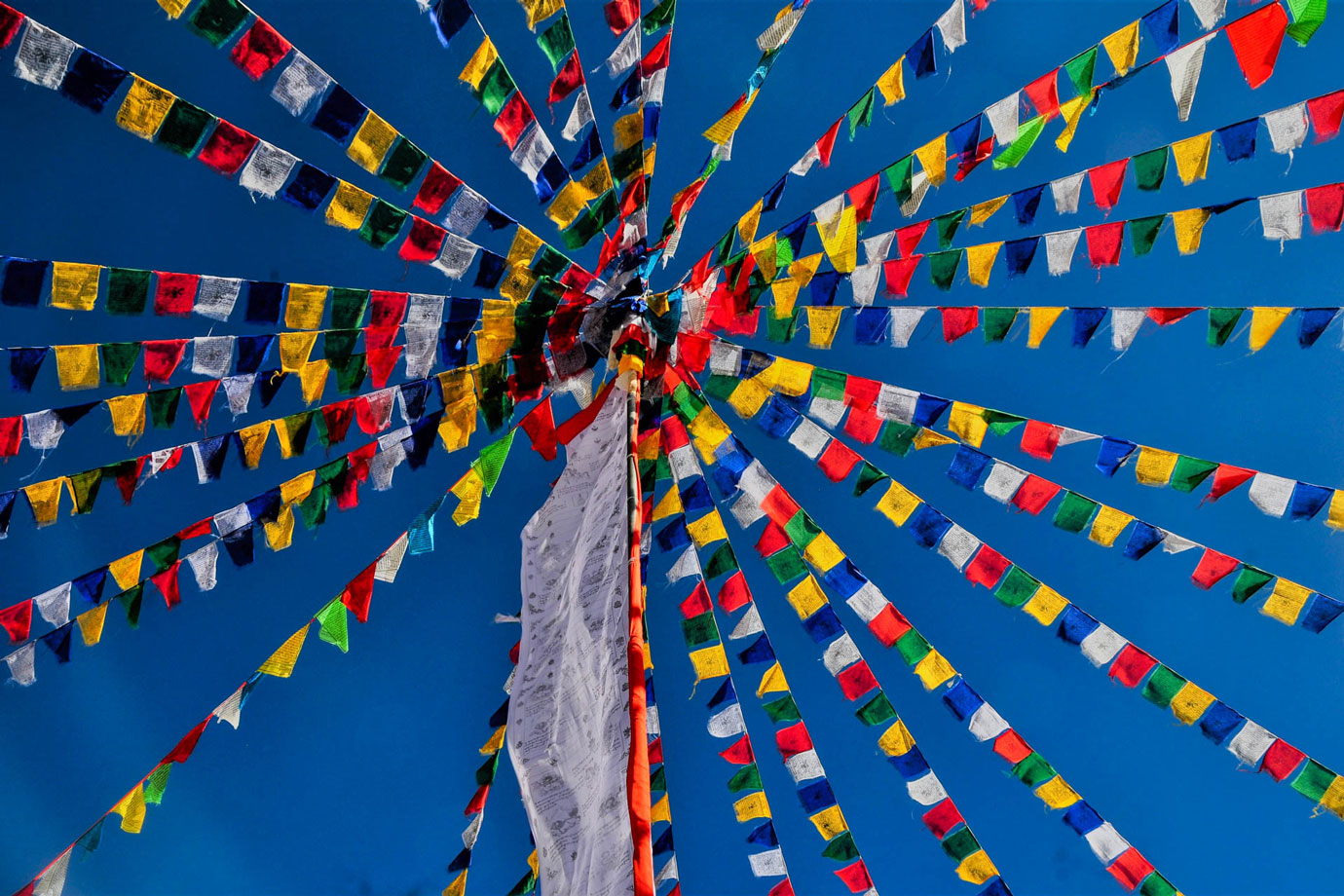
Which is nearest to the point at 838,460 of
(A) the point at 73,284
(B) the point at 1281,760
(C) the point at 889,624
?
(C) the point at 889,624

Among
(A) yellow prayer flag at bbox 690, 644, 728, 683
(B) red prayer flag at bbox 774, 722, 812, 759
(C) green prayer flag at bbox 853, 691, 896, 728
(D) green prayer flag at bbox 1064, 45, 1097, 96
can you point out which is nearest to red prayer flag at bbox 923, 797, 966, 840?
(C) green prayer flag at bbox 853, 691, 896, 728

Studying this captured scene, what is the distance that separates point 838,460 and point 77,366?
11.4 feet

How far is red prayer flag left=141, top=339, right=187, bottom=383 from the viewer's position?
4.13 metres

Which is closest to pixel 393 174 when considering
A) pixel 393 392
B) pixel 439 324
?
pixel 439 324

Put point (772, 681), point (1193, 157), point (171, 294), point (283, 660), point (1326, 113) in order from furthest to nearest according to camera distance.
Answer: point (772, 681), point (283, 660), point (1193, 157), point (171, 294), point (1326, 113)

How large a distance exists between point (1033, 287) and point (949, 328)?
238 centimetres

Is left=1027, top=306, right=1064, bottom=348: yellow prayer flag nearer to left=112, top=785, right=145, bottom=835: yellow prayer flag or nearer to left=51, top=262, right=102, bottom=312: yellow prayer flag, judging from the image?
left=51, top=262, right=102, bottom=312: yellow prayer flag

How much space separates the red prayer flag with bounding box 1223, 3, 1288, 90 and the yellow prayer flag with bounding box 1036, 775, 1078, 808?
3.39m

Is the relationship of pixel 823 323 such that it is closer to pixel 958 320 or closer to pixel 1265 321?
pixel 958 320

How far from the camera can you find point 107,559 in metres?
6.66

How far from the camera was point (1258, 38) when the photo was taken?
3.45 meters

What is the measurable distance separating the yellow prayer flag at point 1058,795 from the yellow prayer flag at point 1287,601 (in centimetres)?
132

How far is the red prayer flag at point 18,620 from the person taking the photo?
14.5ft

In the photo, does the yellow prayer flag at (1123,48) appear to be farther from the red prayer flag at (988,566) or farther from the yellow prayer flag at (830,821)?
the yellow prayer flag at (830,821)
